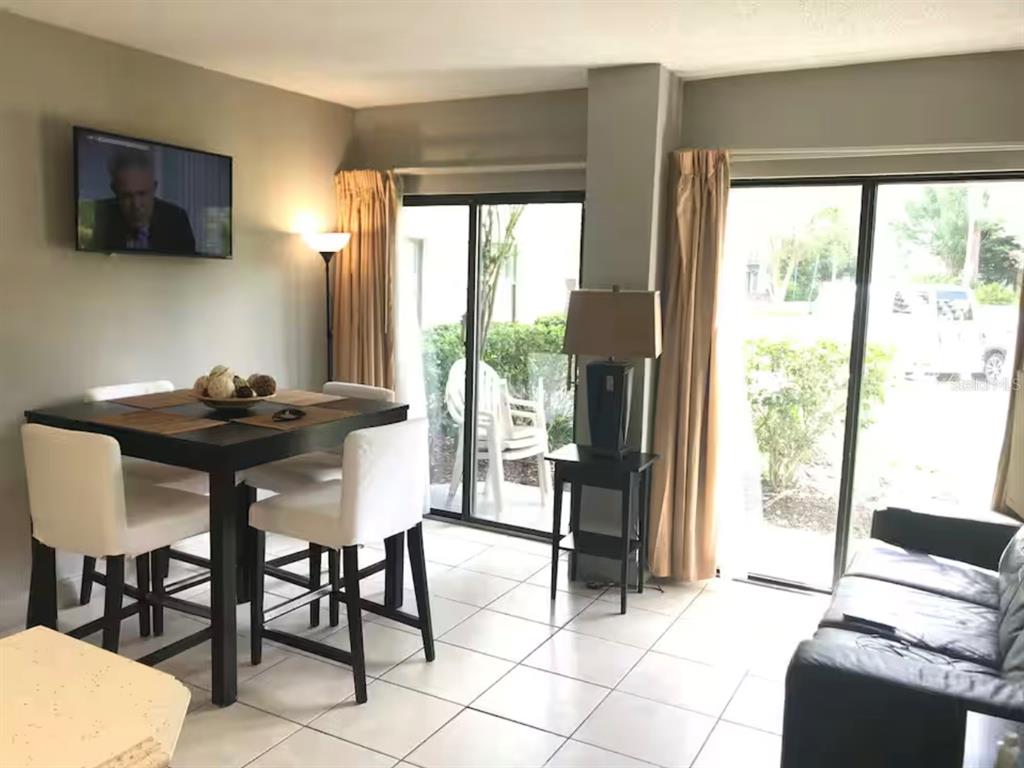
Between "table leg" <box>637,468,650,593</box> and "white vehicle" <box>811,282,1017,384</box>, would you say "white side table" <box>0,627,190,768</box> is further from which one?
"white vehicle" <box>811,282,1017,384</box>

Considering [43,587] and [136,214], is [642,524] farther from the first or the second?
[136,214]

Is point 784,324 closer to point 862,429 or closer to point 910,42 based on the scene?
point 862,429

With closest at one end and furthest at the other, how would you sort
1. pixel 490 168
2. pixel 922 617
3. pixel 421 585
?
pixel 922 617 → pixel 421 585 → pixel 490 168

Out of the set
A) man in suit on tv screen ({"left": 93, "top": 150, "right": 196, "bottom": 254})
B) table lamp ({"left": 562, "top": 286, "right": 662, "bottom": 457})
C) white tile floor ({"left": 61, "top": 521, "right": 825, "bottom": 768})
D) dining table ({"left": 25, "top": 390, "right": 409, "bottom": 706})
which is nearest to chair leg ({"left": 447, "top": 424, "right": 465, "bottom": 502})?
white tile floor ({"left": 61, "top": 521, "right": 825, "bottom": 768})

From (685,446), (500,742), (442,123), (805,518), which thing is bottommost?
(500,742)

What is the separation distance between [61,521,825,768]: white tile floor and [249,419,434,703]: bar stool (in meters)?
0.17

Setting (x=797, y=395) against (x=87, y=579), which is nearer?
(x=87, y=579)

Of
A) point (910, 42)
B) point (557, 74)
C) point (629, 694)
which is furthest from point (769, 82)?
point (629, 694)

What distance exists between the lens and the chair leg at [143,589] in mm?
3117

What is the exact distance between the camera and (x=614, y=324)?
12.0 feet

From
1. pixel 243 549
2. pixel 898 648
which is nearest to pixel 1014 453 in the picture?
pixel 898 648

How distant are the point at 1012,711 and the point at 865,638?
581 millimetres

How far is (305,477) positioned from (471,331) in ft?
5.38

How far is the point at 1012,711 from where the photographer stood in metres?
1.88
